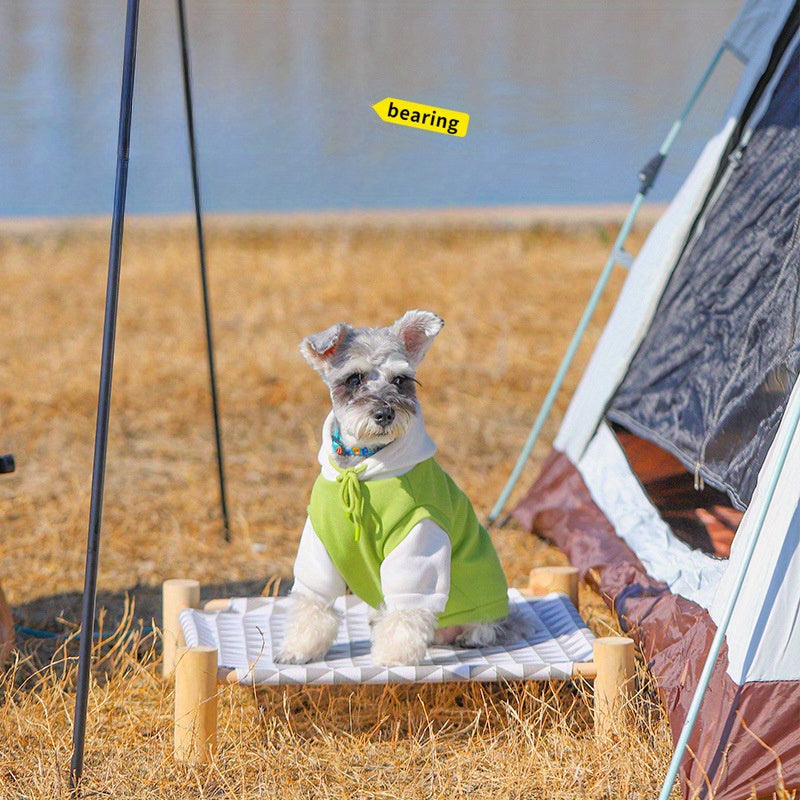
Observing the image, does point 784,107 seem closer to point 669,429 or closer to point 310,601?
point 669,429

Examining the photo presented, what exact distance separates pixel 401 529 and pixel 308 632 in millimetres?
429

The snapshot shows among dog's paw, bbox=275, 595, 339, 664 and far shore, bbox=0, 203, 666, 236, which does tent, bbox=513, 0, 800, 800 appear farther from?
far shore, bbox=0, 203, 666, 236

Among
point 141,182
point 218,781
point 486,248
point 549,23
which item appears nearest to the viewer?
point 218,781

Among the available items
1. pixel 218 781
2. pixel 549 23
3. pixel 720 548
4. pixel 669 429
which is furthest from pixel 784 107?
pixel 549 23

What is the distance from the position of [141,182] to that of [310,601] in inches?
513

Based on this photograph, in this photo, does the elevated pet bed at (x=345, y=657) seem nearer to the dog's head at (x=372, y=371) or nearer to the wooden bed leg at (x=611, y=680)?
the wooden bed leg at (x=611, y=680)

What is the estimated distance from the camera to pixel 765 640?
263 cm

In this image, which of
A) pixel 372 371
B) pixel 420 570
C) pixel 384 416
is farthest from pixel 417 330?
pixel 420 570

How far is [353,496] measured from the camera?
3.01 metres

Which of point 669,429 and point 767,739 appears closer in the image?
point 767,739

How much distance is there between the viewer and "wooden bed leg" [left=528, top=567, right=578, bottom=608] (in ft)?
12.4

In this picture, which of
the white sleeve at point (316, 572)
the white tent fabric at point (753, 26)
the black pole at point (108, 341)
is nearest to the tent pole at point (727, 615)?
the white sleeve at point (316, 572)

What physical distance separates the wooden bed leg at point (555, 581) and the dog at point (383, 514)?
2.06 ft

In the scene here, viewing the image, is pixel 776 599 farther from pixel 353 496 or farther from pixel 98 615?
pixel 98 615
